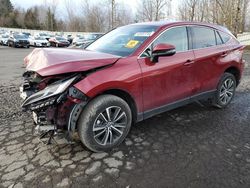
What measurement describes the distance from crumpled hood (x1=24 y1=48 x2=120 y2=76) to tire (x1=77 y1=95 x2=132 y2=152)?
43cm

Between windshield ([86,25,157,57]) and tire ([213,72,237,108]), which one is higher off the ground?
windshield ([86,25,157,57])

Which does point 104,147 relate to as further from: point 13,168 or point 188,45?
point 188,45

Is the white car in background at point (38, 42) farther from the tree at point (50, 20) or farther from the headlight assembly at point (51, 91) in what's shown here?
the tree at point (50, 20)

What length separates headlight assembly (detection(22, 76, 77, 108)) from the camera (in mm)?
2725

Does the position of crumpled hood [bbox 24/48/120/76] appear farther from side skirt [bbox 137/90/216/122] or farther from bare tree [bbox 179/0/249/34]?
bare tree [bbox 179/0/249/34]

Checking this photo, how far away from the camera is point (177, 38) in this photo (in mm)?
3826

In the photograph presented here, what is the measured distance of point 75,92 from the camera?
9.07 ft

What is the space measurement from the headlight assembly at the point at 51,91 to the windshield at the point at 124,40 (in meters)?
0.95

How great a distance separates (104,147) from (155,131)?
102 cm

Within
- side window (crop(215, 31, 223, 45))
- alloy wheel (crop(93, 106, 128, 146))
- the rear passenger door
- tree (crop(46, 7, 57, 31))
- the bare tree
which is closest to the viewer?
alloy wheel (crop(93, 106, 128, 146))

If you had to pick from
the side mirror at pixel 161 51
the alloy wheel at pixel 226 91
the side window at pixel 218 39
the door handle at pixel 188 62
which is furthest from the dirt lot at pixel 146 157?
the side window at pixel 218 39

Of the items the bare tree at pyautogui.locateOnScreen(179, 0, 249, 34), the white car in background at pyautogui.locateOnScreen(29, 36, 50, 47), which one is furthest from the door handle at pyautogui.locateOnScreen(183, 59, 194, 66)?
the white car in background at pyautogui.locateOnScreen(29, 36, 50, 47)

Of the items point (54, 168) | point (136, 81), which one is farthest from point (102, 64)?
point (54, 168)

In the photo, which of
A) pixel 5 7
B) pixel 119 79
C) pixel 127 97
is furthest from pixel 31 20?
pixel 119 79
